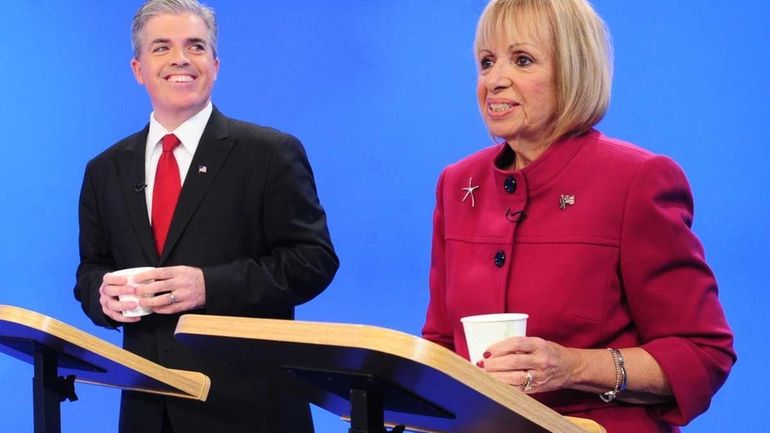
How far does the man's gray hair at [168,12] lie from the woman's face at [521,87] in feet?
4.43

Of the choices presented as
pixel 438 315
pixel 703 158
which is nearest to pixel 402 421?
pixel 438 315

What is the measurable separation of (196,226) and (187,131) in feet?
1.01

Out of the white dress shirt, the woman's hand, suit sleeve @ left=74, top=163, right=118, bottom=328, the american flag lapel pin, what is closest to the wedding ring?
the woman's hand

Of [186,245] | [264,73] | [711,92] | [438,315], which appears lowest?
[438,315]

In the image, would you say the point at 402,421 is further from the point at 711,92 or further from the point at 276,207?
the point at 711,92

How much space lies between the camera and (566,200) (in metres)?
2.21

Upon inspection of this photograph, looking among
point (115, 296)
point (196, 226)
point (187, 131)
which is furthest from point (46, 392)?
point (187, 131)

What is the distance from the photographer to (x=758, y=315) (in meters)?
4.48

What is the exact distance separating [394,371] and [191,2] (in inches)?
85.8

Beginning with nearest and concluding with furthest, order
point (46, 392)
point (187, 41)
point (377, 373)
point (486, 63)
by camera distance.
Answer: point (377, 373) → point (486, 63) → point (46, 392) → point (187, 41)

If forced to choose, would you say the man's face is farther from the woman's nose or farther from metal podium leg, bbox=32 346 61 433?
the woman's nose

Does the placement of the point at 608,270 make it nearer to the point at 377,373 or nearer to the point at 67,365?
the point at 377,373

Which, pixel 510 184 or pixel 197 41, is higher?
pixel 197 41

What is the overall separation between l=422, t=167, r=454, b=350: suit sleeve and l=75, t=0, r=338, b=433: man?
68 centimetres
